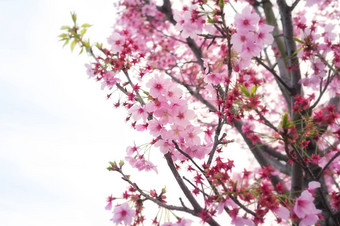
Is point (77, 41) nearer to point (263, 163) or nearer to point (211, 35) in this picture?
point (211, 35)

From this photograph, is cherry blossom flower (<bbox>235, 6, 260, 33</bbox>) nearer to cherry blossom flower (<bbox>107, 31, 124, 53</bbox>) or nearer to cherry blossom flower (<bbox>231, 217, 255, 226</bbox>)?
cherry blossom flower (<bbox>107, 31, 124, 53</bbox>)

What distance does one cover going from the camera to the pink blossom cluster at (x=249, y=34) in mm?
2127

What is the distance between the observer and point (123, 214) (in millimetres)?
2107

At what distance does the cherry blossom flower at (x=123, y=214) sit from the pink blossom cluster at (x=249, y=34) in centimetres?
160

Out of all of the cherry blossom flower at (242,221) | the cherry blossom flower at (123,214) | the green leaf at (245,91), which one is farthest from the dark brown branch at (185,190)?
the green leaf at (245,91)

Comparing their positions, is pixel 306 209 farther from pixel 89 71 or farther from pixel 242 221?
pixel 89 71

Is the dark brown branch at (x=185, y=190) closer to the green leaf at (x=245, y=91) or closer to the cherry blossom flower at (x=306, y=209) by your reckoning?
the cherry blossom flower at (x=306, y=209)

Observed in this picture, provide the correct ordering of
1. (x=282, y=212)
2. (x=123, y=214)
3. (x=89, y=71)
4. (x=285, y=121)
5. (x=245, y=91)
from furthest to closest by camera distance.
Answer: (x=89, y=71) → (x=123, y=214) → (x=245, y=91) → (x=282, y=212) → (x=285, y=121)

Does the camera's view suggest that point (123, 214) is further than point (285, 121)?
Yes

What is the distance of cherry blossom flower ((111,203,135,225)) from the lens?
2100mm

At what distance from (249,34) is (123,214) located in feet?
5.98

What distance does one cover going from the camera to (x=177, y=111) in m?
2.12

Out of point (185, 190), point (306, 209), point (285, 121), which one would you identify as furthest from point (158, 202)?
point (285, 121)

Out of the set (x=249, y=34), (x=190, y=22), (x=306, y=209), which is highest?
(x=190, y=22)
